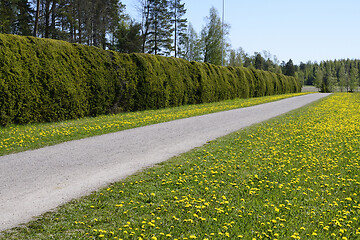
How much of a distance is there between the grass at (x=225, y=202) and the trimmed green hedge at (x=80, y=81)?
24.2ft

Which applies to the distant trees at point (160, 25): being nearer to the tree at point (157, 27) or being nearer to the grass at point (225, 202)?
the tree at point (157, 27)

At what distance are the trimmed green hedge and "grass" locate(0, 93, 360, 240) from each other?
7.39m

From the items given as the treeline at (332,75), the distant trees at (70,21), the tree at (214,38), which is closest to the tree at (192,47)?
the tree at (214,38)

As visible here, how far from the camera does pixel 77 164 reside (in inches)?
240

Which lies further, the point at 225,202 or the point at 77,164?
the point at 77,164

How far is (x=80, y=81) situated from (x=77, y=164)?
7.94 m

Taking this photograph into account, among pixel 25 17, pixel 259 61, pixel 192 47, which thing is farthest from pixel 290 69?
pixel 25 17

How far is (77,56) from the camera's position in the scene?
13.4 m

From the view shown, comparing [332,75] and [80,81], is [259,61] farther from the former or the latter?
[80,81]

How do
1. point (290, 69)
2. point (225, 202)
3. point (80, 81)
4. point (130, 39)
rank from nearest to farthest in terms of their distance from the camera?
point (225, 202) < point (80, 81) < point (130, 39) < point (290, 69)

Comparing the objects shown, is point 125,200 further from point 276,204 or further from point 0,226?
point 276,204

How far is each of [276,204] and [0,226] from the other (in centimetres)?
382

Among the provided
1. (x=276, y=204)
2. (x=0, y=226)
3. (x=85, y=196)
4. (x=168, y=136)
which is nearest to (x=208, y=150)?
(x=168, y=136)

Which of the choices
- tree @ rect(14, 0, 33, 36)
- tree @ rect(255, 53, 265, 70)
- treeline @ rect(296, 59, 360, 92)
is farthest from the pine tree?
tree @ rect(255, 53, 265, 70)
